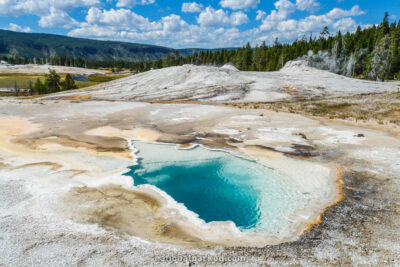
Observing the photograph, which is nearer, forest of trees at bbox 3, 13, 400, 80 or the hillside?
the hillside

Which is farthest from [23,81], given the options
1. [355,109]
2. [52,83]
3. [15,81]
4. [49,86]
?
[355,109]

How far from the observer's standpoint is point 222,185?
13.4 meters

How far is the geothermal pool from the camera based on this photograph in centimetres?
1043

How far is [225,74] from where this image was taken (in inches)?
1865

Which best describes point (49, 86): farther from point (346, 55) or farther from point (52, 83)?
point (346, 55)

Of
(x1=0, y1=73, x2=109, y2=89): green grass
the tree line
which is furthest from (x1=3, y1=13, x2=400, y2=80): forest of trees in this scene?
(x1=0, y1=73, x2=109, y2=89): green grass

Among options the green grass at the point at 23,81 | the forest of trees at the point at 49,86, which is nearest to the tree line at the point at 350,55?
the green grass at the point at 23,81

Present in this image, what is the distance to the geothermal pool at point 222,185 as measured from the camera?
34.2 feet

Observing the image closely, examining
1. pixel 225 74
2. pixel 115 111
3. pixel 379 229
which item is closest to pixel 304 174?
pixel 379 229

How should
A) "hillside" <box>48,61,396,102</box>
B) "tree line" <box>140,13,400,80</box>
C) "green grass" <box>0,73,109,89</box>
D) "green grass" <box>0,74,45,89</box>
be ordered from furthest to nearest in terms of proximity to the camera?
1. "green grass" <box>0,73,109,89</box>
2. "green grass" <box>0,74,45,89</box>
3. "tree line" <box>140,13,400,80</box>
4. "hillside" <box>48,61,396,102</box>

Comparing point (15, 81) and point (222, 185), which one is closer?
point (222, 185)

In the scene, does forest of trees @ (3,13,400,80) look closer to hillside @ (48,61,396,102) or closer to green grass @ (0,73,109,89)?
hillside @ (48,61,396,102)

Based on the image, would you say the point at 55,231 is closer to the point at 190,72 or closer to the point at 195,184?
the point at 195,184

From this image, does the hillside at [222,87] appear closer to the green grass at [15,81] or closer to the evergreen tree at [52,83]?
the evergreen tree at [52,83]
